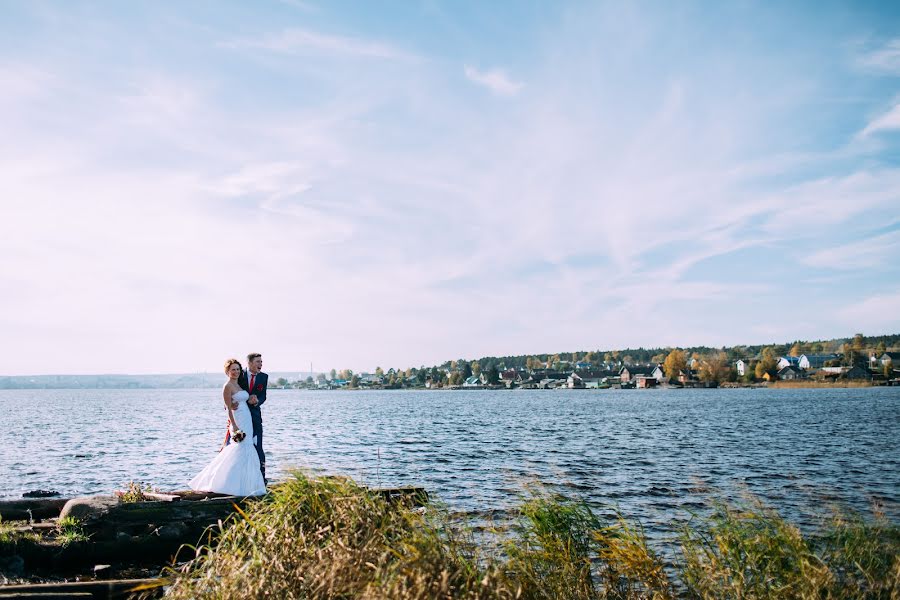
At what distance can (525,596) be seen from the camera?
6.59m

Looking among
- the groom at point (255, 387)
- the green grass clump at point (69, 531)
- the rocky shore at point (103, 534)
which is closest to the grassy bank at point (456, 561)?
the rocky shore at point (103, 534)

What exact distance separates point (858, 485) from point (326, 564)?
2436cm

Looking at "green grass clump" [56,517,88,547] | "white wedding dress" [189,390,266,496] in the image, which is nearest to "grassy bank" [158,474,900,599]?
"green grass clump" [56,517,88,547]

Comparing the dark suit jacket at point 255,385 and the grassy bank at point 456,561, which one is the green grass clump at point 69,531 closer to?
the dark suit jacket at point 255,385

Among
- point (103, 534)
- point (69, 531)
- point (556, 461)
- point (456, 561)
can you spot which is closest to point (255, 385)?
point (103, 534)

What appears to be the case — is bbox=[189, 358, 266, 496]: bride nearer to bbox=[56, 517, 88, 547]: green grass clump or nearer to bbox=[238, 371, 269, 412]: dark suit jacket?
bbox=[238, 371, 269, 412]: dark suit jacket

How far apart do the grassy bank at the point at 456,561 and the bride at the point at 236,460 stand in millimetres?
4467

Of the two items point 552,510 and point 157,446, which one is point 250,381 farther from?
point 157,446

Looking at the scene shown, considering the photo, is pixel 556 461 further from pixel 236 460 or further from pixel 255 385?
pixel 236 460

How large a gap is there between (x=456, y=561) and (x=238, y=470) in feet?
25.7

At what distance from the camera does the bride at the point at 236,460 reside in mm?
12695

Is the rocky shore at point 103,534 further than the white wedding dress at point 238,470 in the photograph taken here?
No

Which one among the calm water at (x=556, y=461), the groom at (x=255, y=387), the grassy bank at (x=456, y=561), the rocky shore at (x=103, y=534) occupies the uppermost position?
the groom at (x=255, y=387)

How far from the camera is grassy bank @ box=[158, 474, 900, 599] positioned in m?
5.88
